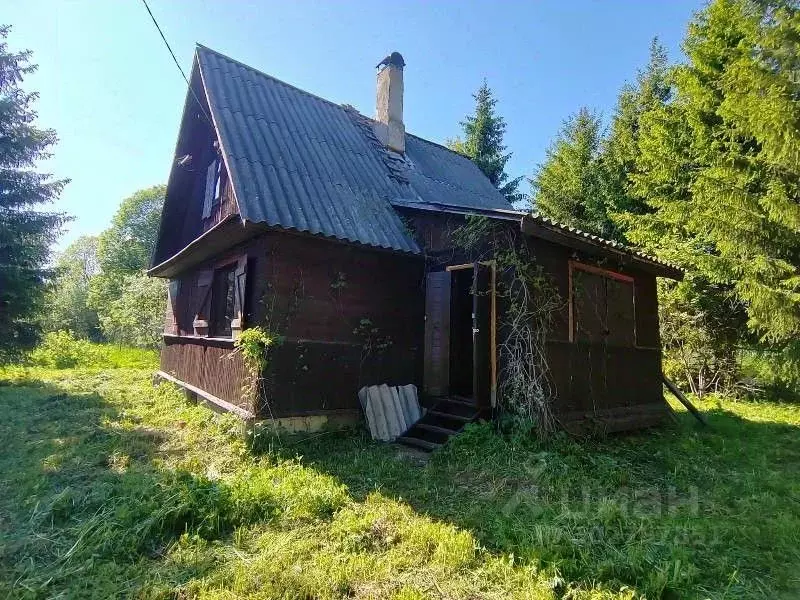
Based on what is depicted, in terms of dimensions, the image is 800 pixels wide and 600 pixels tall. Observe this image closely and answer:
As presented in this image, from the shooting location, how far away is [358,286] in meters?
6.71

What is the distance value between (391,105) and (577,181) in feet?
31.0

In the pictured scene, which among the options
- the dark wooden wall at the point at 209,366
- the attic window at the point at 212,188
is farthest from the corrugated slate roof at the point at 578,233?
the attic window at the point at 212,188

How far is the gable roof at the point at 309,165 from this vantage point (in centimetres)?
620

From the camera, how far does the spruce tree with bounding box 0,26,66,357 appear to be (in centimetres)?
1127

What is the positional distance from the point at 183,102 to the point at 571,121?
49.4 ft

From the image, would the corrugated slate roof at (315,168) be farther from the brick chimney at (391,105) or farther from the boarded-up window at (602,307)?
the boarded-up window at (602,307)

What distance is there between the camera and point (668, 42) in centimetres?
1602

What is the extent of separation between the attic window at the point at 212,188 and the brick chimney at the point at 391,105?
351 centimetres

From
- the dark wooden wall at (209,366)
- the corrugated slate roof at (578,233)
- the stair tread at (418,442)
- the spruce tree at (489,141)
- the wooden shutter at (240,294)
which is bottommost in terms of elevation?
the stair tread at (418,442)

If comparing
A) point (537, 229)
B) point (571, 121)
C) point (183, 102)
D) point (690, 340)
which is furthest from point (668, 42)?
point (183, 102)

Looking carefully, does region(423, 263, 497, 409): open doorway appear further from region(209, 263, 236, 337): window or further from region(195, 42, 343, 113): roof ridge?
region(195, 42, 343, 113): roof ridge

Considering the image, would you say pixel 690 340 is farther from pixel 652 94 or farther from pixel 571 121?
pixel 571 121

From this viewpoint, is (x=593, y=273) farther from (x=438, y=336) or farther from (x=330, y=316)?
(x=330, y=316)

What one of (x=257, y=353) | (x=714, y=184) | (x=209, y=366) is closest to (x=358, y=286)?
(x=257, y=353)
